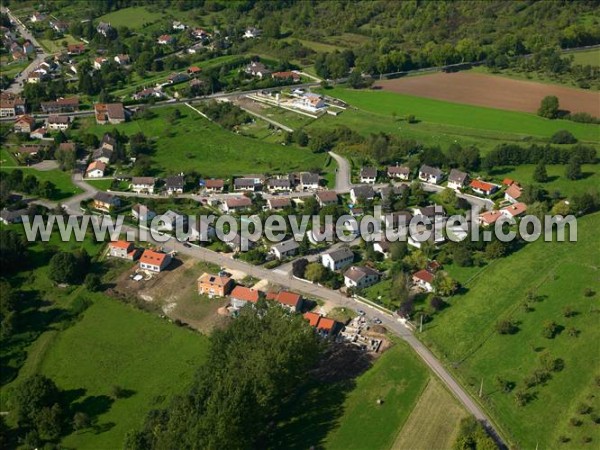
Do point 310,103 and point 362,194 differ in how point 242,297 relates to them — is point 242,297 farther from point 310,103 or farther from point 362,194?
point 310,103

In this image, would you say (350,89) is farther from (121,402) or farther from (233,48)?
A: (121,402)

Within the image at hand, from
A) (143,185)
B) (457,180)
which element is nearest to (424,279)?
(457,180)

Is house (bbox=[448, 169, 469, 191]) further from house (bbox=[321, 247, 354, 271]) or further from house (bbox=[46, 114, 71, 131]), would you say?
house (bbox=[46, 114, 71, 131])

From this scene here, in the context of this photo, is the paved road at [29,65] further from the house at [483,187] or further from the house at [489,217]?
the house at [489,217]

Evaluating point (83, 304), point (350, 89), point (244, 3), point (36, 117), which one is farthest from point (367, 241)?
point (244, 3)

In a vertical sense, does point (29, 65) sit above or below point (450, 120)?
above

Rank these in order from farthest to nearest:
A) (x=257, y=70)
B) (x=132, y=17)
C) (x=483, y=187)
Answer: (x=132, y=17) < (x=257, y=70) < (x=483, y=187)
